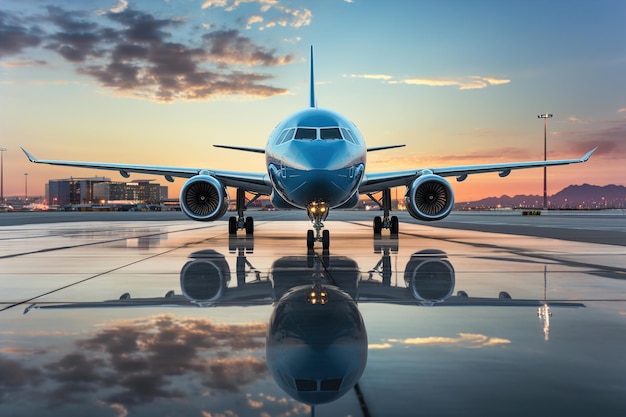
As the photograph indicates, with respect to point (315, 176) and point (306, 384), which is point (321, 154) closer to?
point (315, 176)

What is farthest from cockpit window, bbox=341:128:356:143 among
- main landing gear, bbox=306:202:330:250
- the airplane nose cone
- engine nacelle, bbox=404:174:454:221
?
engine nacelle, bbox=404:174:454:221

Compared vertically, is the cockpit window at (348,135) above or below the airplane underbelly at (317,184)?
above

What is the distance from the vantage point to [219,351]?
15.4 feet

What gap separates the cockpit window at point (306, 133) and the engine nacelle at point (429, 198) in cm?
595

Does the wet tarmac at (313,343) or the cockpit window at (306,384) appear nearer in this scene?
the wet tarmac at (313,343)

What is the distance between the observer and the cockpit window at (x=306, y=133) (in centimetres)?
1457

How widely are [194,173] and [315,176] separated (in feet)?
30.2

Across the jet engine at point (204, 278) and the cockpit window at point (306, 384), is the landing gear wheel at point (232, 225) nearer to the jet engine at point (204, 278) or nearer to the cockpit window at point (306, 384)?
the jet engine at point (204, 278)

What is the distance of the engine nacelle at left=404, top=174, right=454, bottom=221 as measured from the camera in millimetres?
19172

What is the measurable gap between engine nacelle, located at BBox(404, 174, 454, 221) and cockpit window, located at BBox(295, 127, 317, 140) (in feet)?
19.5

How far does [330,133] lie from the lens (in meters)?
14.6

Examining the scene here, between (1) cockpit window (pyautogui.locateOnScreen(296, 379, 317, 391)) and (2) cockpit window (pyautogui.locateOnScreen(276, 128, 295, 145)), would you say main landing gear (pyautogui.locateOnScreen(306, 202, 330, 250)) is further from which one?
(1) cockpit window (pyautogui.locateOnScreen(296, 379, 317, 391))

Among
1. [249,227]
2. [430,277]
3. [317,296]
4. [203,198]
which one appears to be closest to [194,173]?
[203,198]

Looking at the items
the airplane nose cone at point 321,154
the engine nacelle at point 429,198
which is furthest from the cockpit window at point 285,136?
the engine nacelle at point 429,198
